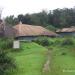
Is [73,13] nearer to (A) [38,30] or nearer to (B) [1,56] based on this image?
(A) [38,30]

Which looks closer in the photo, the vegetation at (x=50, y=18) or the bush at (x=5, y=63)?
the bush at (x=5, y=63)

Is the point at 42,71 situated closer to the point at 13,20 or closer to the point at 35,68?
the point at 35,68

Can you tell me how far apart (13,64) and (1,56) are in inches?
36.0

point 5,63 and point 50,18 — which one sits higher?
point 5,63

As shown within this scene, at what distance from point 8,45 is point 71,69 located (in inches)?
708

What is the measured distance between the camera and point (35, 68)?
69.2 ft

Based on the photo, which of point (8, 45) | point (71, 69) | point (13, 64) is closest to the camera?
point (13, 64)

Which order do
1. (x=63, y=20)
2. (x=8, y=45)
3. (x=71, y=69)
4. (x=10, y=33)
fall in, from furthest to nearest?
(x=63, y=20) → (x=10, y=33) → (x=8, y=45) → (x=71, y=69)

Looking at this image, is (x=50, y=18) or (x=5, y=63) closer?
(x=5, y=63)

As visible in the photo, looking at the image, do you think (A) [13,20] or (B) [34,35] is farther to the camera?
(A) [13,20]

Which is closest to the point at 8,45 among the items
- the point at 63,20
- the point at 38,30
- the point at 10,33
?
the point at 10,33

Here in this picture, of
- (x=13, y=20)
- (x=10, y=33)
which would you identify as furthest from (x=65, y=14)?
(x=10, y=33)

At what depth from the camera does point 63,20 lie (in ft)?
244

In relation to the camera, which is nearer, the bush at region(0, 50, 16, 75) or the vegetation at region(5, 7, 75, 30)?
the bush at region(0, 50, 16, 75)
